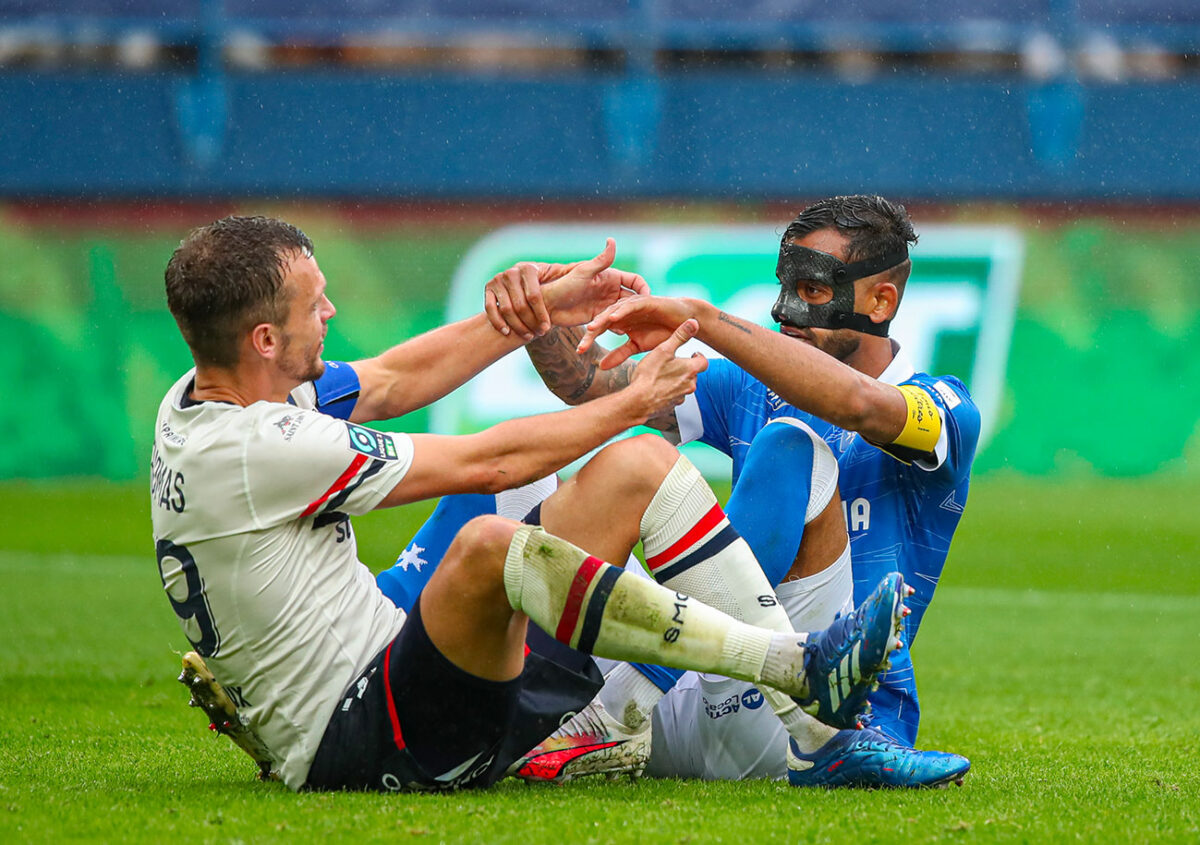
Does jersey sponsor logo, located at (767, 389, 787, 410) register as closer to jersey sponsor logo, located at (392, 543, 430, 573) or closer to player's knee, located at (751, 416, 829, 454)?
player's knee, located at (751, 416, 829, 454)

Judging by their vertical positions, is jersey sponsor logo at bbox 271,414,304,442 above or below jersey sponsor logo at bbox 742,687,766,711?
above

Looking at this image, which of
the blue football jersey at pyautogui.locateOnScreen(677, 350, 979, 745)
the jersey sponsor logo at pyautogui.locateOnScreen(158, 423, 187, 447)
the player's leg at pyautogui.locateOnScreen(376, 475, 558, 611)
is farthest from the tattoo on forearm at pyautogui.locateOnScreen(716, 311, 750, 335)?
the jersey sponsor logo at pyautogui.locateOnScreen(158, 423, 187, 447)

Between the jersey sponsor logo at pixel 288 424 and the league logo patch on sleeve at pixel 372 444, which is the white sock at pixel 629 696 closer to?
the league logo patch on sleeve at pixel 372 444

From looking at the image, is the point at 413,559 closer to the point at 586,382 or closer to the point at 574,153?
the point at 586,382

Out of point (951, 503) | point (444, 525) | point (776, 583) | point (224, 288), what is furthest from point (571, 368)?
point (224, 288)

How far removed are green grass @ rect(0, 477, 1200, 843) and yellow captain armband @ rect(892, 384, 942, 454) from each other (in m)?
0.97

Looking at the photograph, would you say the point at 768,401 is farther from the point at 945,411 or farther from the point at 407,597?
the point at 407,597

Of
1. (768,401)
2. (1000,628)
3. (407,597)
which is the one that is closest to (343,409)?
(407,597)

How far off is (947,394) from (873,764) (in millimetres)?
1126

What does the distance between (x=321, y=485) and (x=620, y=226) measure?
14955mm

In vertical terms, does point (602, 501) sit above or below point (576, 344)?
below

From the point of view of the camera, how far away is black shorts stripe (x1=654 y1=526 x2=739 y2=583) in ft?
12.2

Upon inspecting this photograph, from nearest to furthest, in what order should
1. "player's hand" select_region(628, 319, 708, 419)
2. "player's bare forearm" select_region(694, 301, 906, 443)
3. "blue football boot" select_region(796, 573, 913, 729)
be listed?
1. "blue football boot" select_region(796, 573, 913, 729)
2. "player's hand" select_region(628, 319, 708, 419)
3. "player's bare forearm" select_region(694, 301, 906, 443)

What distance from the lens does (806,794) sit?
152 inches
